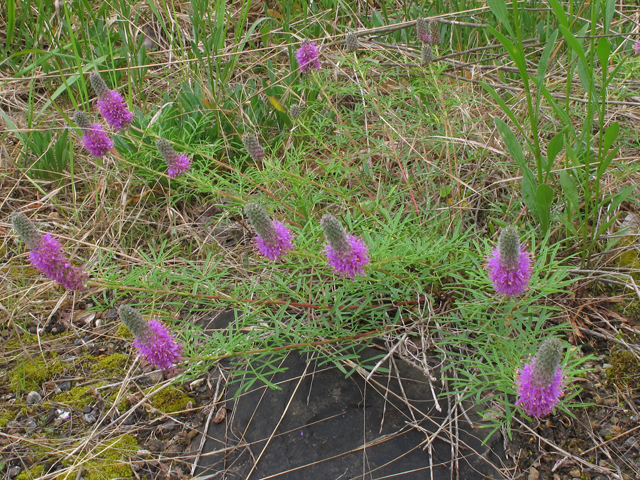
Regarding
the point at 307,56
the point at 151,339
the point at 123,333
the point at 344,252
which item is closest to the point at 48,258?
the point at 151,339

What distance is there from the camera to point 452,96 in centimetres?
297

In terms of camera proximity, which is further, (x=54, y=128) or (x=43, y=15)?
(x=43, y=15)

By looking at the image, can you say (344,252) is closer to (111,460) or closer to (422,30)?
(111,460)

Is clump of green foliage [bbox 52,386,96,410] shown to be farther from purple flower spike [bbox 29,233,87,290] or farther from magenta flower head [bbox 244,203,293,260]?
magenta flower head [bbox 244,203,293,260]

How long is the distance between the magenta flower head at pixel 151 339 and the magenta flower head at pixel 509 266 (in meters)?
1.13

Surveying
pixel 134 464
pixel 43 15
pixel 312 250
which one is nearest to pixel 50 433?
pixel 134 464

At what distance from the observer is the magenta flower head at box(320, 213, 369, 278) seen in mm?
1696

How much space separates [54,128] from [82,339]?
1793 mm

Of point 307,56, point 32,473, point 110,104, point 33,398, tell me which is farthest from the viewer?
point 307,56

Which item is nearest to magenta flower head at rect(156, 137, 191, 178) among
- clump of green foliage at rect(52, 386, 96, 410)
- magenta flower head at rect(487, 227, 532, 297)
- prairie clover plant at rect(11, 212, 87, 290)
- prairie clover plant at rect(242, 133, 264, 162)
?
prairie clover plant at rect(242, 133, 264, 162)

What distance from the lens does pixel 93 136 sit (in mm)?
→ 2598

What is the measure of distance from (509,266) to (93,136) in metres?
2.04

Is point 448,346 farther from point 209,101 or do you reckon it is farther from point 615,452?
point 209,101

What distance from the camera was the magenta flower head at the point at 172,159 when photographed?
2.35 m
